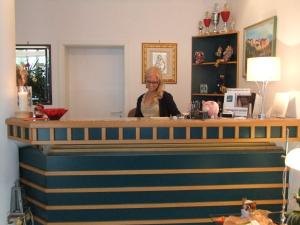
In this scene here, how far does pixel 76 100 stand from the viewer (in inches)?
203

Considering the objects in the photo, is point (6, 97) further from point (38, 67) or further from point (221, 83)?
point (221, 83)

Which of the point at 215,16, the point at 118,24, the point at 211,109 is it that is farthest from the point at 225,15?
the point at 211,109

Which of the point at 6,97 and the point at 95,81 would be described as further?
the point at 95,81

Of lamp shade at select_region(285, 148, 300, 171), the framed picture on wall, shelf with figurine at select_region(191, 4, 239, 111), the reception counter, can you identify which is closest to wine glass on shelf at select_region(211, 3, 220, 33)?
shelf with figurine at select_region(191, 4, 239, 111)

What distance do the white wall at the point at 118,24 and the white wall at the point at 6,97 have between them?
7.22 ft

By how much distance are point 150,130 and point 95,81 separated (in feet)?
9.34

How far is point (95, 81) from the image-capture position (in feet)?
16.9

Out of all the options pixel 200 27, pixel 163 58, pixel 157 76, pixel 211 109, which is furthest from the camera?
pixel 163 58

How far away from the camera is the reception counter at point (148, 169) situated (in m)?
2.47

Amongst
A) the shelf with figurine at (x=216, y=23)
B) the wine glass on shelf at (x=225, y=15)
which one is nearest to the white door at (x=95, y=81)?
the shelf with figurine at (x=216, y=23)

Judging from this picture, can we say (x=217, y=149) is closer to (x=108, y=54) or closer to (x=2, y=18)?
(x=2, y=18)

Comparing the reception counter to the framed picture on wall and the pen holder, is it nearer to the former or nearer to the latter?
the pen holder

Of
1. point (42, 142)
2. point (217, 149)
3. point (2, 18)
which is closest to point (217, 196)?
point (217, 149)

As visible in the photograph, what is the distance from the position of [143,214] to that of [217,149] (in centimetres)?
76
